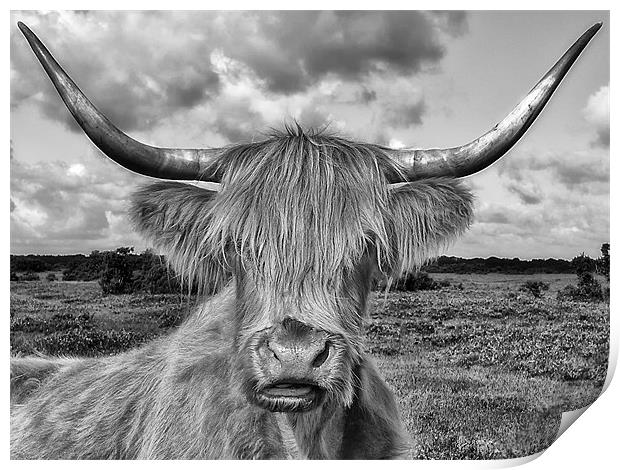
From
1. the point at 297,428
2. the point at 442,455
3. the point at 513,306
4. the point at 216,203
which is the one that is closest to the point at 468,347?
the point at 513,306

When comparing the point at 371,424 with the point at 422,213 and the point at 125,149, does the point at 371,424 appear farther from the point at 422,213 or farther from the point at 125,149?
the point at 125,149

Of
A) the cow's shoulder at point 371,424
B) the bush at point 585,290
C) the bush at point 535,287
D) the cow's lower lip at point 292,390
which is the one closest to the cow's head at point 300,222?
the cow's lower lip at point 292,390

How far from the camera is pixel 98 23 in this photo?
343 centimetres

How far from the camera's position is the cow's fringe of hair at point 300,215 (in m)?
2.34

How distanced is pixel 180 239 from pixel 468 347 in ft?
11.1

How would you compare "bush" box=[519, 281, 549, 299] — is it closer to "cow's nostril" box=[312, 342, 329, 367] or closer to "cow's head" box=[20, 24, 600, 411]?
"cow's head" box=[20, 24, 600, 411]

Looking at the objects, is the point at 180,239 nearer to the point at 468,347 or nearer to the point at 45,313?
the point at 45,313

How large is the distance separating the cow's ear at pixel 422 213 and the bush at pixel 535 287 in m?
2.29

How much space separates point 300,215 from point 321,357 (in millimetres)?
539

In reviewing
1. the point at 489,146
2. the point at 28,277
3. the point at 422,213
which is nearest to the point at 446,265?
the point at 422,213

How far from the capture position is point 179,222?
8.40ft

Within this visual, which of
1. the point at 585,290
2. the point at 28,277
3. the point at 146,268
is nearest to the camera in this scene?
the point at 28,277

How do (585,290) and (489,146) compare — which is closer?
(489,146)

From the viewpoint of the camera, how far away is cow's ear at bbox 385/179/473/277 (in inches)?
101
